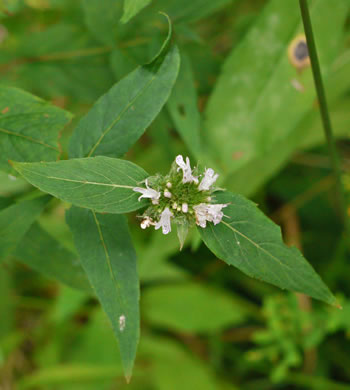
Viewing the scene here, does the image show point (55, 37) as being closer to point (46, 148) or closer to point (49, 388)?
point (46, 148)

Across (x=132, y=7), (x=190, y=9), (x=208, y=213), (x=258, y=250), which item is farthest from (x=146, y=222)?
(x=190, y=9)

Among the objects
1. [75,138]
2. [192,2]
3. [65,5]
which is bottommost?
[75,138]

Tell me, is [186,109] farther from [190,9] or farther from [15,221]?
[15,221]

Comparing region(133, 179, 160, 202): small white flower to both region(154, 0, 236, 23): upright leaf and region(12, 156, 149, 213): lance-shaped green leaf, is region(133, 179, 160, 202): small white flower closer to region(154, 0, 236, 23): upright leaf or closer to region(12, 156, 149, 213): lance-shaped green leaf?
region(12, 156, 149, 213): lance-shaped green leaf

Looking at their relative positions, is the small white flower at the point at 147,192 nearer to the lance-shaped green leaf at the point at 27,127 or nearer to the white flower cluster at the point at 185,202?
the white flower cluster at the point at 185,202

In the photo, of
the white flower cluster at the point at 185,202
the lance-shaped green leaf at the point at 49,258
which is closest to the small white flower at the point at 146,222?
the white flower cluster at the point at 185,202

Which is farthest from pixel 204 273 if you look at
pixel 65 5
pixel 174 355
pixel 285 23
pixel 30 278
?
pixel 65 5
